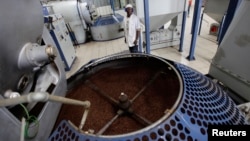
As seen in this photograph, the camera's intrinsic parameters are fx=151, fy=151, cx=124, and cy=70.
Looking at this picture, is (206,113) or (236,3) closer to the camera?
(206,113)

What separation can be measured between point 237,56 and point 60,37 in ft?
8.48

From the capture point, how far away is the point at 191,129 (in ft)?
1.74

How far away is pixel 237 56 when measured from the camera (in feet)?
2.76

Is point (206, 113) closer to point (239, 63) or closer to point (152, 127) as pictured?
point (152, 127)

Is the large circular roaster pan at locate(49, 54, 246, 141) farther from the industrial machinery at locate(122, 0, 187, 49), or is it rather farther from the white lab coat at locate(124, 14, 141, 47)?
the industrial machinery at locate(122, 0, 187, 49)

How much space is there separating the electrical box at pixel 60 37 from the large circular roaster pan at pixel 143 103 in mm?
1823

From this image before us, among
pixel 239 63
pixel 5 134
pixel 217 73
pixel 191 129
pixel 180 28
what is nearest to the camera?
pixel 5 134

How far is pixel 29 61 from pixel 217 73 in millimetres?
1049

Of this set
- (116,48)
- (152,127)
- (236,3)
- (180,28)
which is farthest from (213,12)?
(152,127)

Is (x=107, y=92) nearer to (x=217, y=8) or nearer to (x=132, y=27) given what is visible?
(x=132, y=27)

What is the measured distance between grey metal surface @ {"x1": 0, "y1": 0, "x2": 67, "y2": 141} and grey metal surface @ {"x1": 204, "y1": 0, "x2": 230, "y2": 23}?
3.33m

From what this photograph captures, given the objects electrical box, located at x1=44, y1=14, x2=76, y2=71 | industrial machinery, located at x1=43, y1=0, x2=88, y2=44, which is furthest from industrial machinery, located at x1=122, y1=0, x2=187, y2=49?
industrial machinery, located at x1=43, y1=0, x2=88, y2=44

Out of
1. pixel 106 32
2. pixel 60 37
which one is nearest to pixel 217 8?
pixel 106 32

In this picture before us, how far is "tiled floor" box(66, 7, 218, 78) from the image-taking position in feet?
8.68
